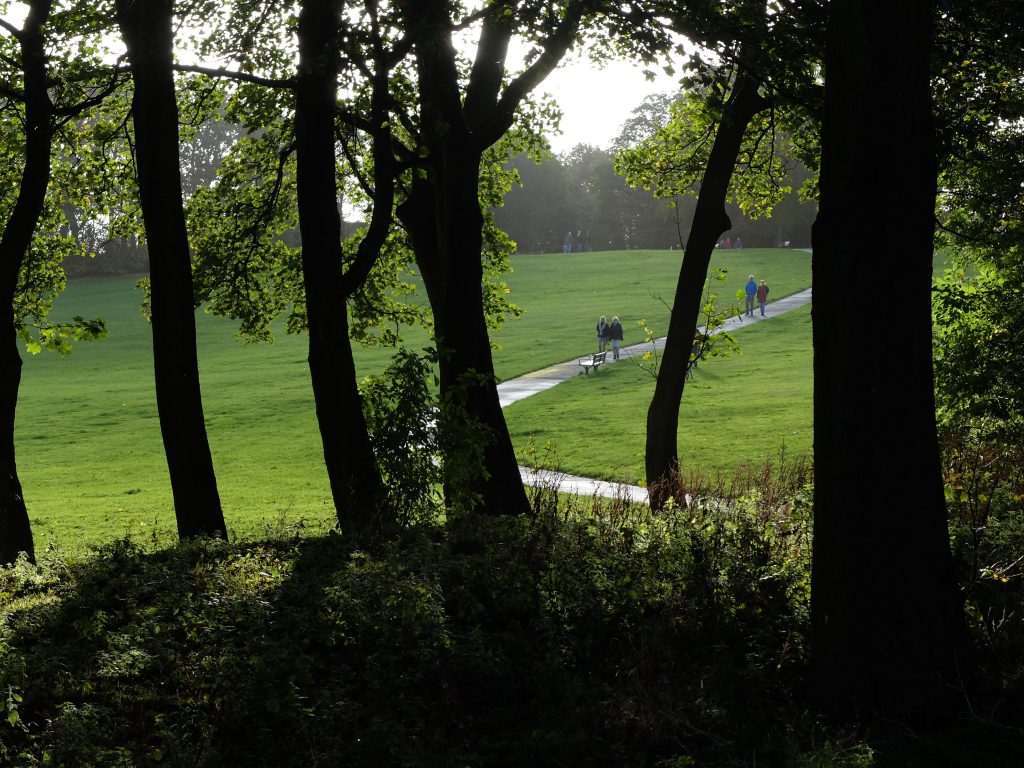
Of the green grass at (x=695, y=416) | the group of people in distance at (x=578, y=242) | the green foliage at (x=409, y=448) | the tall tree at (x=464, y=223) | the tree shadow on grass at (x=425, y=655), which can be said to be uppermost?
the group of people in distance at (x=578, y=242)

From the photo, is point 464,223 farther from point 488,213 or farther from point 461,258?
point 488,213

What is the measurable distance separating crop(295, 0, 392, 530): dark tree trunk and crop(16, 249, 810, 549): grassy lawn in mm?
1827

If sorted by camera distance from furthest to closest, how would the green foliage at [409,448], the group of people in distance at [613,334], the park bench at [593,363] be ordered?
1. the group of people in distance at [613,334]
2. the park bench at [593,363]
3. the green foliage at [409,448]

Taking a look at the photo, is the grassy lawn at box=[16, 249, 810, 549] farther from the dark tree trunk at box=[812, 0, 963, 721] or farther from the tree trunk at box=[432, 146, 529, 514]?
the dark tree trunk at box=[812, 0, 963, 721]

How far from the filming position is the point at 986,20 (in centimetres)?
998

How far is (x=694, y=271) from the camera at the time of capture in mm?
14203

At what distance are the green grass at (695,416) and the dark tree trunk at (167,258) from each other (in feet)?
26.0

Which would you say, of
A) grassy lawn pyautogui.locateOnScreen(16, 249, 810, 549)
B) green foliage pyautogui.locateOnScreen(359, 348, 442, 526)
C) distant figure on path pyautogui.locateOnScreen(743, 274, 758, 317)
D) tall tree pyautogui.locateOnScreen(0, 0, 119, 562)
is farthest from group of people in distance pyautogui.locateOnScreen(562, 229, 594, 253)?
green foliage pyautogui.locateOnScreen(359, 348, 442, 526)

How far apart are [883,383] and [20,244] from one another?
9651 mm

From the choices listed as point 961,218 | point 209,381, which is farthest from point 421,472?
point 209,381

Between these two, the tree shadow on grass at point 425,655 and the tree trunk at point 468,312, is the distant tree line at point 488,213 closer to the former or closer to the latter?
the tree trunk at point 468,312

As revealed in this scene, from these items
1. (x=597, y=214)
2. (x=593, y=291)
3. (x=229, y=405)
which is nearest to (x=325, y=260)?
(x=229, y=405)

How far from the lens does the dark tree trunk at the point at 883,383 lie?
206 inches

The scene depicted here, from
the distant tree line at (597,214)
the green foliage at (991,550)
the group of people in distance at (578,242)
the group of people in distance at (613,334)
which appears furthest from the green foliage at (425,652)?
the group of people in distance at (578,242)
